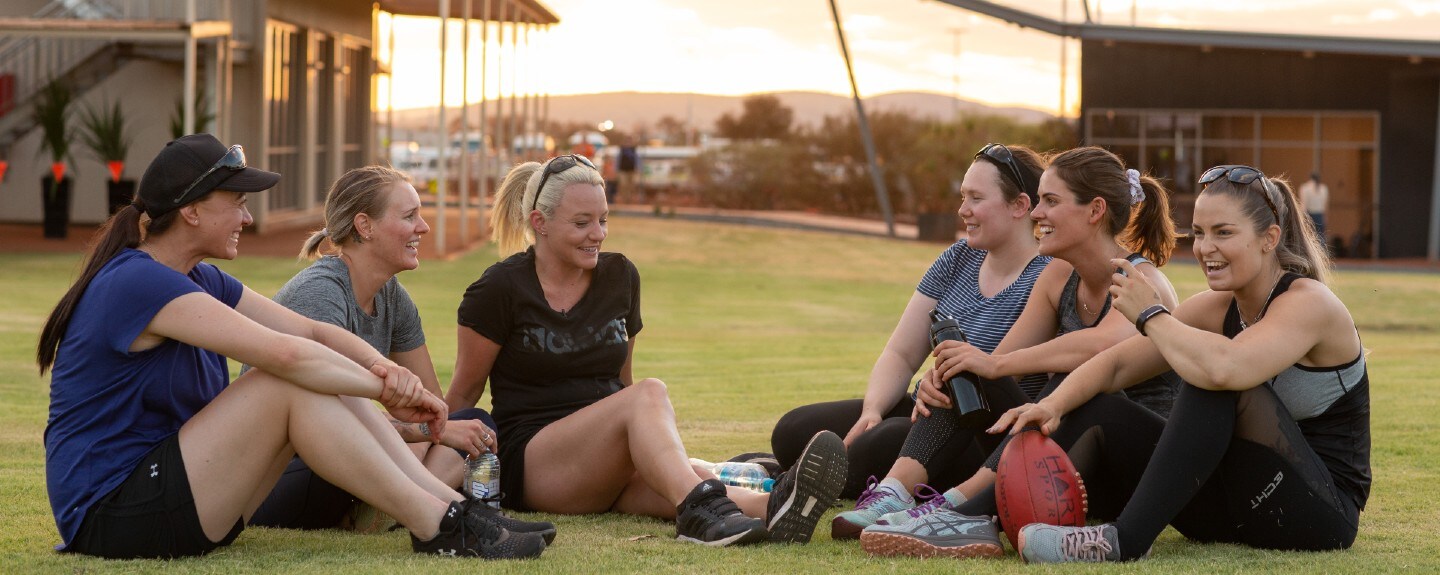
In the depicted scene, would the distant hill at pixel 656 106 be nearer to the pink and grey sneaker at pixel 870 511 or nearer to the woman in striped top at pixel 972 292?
the woman in striped top at pixel 972 292

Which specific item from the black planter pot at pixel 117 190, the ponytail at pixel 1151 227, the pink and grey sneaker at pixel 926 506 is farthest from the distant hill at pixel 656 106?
the pink and grey sneaker at pixel 926 506

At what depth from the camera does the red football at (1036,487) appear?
4.11 meters

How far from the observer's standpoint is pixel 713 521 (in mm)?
4273

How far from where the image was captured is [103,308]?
12.1ft

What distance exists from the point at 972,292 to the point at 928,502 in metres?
1.09

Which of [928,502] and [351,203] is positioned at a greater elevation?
[351,203]

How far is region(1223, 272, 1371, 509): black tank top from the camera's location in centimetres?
402

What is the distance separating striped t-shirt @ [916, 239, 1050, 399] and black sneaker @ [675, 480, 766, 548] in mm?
1029

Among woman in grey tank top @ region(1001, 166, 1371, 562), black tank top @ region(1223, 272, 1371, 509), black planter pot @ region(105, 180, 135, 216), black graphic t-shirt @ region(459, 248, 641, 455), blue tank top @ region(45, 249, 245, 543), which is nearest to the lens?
blue tank top @ region(45, 249, 245, 543)

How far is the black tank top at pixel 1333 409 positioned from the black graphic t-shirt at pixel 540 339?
1885mm

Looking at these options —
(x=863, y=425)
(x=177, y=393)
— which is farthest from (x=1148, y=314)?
(x=177, y=393)

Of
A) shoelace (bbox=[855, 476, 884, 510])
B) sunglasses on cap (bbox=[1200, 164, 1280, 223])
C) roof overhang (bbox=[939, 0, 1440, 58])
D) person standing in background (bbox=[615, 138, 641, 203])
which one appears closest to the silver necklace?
sunglasses on cap (bbox=[1200, 164, 1280, 223])

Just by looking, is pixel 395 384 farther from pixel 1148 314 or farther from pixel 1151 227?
pixel 1151 227

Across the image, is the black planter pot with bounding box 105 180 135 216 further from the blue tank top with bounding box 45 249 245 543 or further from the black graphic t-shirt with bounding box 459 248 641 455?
the blue tank top with bounding box 45 249 245 543
